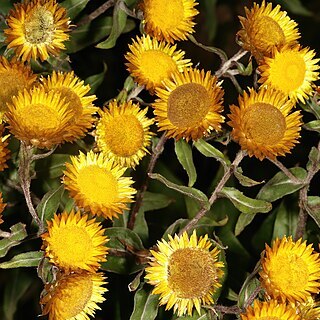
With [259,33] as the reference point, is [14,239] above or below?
below

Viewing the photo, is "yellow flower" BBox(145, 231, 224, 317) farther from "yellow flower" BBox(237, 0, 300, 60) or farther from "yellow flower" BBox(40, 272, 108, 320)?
"yellow flower" BBox(237, 0, 300, 60)

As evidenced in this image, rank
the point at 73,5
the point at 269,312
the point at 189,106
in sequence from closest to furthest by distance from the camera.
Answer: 1. the point at 269,312
2. the point at 189,106
3. the point at 73,5

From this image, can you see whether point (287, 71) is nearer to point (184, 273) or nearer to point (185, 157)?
point (185, 157)

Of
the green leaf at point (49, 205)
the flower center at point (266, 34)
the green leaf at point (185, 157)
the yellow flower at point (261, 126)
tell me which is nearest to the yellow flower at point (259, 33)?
the flower center at point (266, 34)

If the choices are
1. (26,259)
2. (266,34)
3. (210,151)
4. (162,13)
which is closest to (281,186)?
(210,151)

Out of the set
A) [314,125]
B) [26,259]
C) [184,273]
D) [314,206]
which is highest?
[314,125]

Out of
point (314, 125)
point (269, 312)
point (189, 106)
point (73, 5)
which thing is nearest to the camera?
point (269, 312)

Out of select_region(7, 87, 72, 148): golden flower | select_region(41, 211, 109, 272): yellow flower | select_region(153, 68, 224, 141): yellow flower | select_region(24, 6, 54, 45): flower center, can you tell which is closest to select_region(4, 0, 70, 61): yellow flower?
select_region(24, 6, 54, 45): flower center

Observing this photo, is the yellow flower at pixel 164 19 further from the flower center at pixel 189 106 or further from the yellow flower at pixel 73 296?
the yellow flower at pixel 73 296
